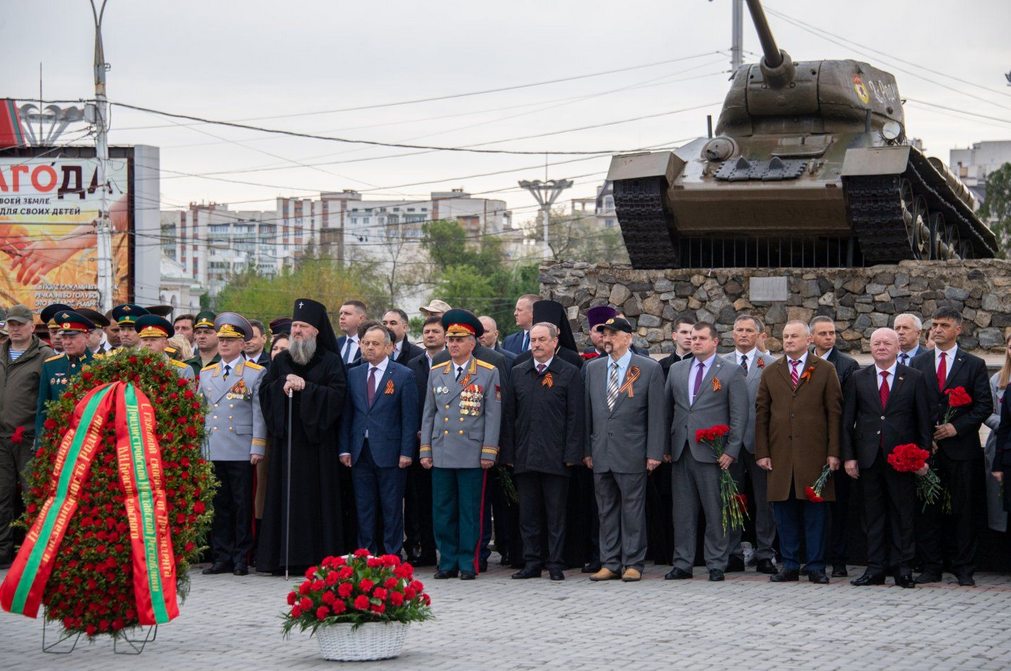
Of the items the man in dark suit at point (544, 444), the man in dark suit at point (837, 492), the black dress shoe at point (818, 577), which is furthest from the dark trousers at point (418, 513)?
the man in dark suit at point (837, 492)

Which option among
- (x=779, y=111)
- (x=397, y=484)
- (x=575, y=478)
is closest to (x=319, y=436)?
(x=397, y=484)

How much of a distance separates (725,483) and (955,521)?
5.49 feet

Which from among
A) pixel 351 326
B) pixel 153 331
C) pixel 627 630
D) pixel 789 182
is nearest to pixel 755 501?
pixel 627 630

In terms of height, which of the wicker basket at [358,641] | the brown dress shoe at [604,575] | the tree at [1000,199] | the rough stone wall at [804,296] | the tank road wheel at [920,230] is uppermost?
the tree at [1000,199]

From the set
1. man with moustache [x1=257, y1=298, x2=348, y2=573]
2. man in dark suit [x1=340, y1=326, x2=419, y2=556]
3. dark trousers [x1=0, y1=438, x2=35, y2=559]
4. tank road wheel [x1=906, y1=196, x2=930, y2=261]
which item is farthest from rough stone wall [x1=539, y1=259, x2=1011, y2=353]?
dark trousers [x1=0, y1=438, x2=35, y2=559]

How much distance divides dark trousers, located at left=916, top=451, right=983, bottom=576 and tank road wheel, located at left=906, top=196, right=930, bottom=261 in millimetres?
8100

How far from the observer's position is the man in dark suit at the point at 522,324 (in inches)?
477

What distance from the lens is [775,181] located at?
17.0m

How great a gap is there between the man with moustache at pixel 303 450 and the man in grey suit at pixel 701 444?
2619 millimetres

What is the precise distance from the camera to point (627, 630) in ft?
25.2

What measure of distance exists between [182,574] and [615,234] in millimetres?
65053

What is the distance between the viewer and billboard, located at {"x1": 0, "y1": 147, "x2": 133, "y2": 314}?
36.3m

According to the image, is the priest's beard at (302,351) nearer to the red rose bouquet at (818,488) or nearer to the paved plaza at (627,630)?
the paved plaza at (627,630)

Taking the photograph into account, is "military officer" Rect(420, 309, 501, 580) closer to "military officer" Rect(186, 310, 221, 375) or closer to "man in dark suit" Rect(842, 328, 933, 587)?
"military officer" Rect(186, 310, 221, 375)
